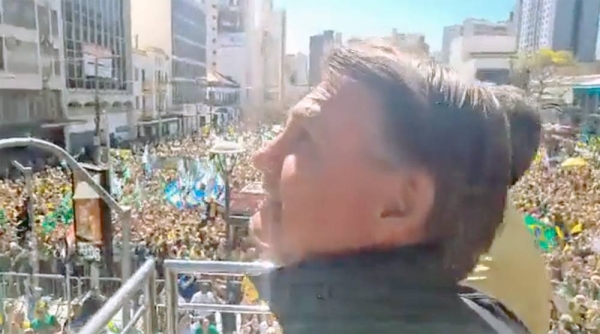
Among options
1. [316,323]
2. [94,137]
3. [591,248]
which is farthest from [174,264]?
[591,248]

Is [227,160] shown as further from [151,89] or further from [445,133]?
[445,133]

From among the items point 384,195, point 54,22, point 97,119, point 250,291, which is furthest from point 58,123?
point 384,195

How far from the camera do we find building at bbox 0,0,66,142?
40.7 inches

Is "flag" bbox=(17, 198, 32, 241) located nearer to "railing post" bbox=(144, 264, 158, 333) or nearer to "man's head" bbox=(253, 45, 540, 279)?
"railing post" bbox=(144, 264, 158, 333)

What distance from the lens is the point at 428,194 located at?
32cm

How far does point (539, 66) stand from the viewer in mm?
655

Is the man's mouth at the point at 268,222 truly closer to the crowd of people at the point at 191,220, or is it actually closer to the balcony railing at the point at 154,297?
the balcony railing at the point at 154,297

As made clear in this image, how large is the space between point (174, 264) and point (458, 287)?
39 cm

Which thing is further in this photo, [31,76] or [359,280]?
[31,76]

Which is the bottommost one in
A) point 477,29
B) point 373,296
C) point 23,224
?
point 23,224

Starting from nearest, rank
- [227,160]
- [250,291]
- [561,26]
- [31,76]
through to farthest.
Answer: [250,291] → [561,26] → [227,160] → [31,76]

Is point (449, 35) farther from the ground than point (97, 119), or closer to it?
farther from the ground

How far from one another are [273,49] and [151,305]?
0.36 meters

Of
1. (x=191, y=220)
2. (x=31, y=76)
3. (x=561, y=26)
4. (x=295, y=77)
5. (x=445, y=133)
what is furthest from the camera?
(x=191, y=220)
